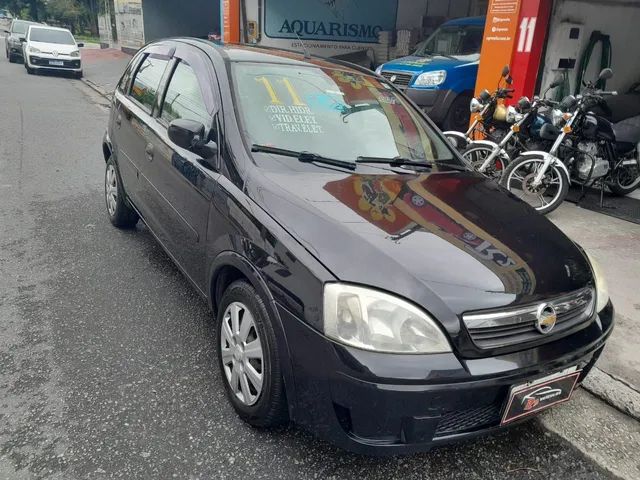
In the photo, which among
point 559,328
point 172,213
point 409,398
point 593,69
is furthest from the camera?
point 593,69

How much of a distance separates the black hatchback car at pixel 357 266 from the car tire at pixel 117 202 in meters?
1.29

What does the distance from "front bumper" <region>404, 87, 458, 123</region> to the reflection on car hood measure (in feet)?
18.3

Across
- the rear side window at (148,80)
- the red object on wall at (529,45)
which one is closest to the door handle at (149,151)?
the rear side window at (148,80)

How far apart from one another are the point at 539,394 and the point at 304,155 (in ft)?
5.15

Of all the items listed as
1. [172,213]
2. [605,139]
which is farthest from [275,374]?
[605,139]

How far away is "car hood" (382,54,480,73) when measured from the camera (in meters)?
8.13

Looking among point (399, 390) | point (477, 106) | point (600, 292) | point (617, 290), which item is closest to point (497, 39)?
point (477, 106)

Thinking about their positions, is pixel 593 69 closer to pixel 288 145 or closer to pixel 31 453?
pixel 288 145

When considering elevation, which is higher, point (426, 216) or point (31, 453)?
point (426, 216)

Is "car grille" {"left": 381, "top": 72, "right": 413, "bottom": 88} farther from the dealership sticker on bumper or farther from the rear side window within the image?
the dealership sticker on bumper

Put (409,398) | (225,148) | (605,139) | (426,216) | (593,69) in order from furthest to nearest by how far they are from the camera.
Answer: (593,69)
(605,139)
(225,148)
(426,216)
(409,398)

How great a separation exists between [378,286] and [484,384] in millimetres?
517

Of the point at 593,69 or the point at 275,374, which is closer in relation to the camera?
the point at 275,374

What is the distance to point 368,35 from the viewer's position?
16172 mm
